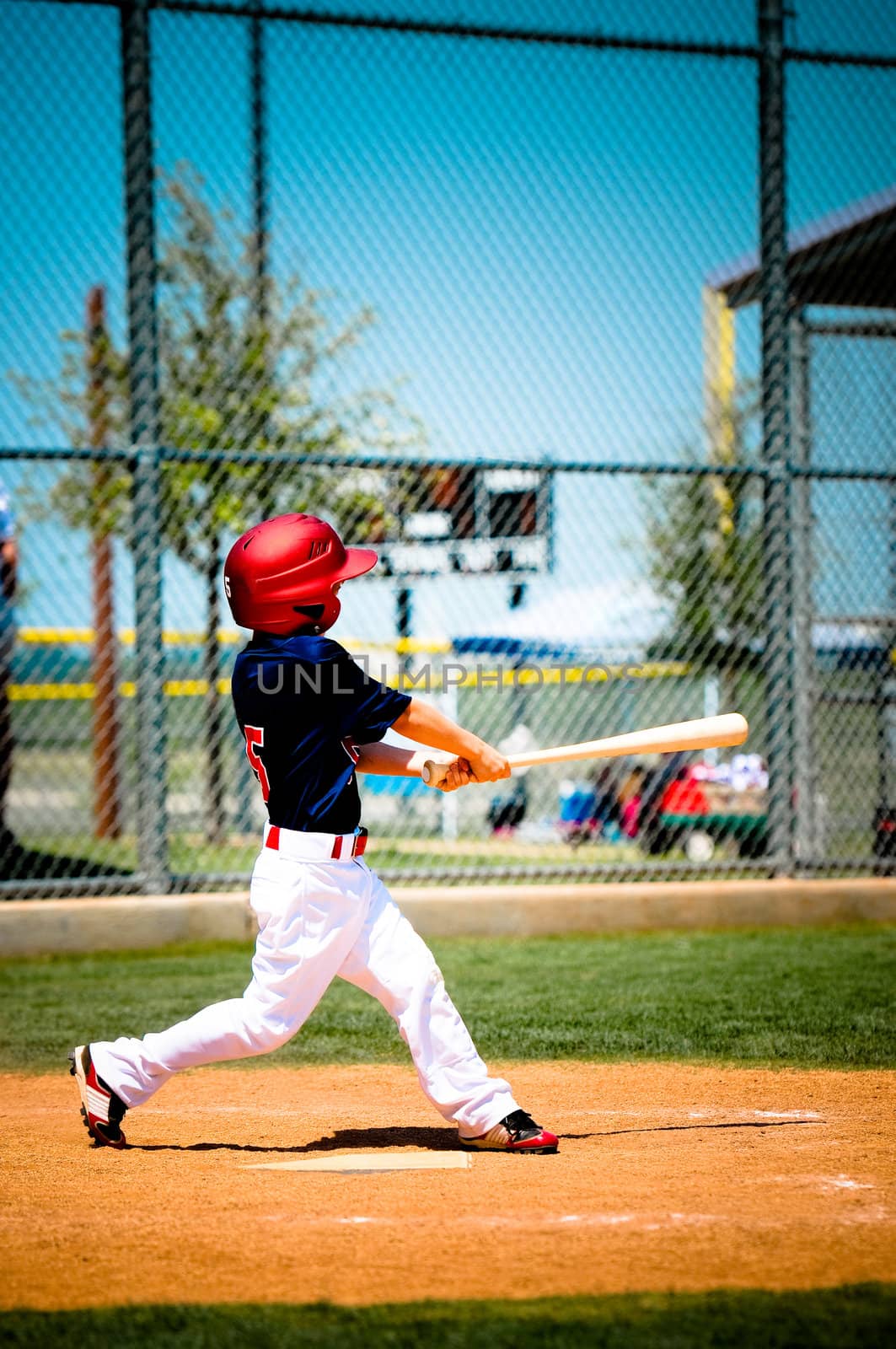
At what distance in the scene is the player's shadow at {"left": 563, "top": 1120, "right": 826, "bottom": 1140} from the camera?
371 cm

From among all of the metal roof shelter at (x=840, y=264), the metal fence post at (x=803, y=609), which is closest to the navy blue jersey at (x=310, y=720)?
the metal fence post at (x=803, y=609)

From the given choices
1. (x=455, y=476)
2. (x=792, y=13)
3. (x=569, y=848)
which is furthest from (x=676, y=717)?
(x=792, y=13)

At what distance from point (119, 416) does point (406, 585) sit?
5.09 m

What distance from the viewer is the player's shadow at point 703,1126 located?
3.71 m

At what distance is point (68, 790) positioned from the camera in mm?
13375

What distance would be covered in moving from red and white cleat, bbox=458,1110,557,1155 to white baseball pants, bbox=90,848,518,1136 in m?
0.02

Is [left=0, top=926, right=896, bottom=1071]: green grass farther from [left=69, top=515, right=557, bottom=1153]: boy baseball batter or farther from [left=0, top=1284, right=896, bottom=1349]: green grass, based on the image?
[left=0, top=1284, right=896, bottom=1349]: green grass

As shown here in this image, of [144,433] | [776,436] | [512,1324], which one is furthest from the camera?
[776,436]

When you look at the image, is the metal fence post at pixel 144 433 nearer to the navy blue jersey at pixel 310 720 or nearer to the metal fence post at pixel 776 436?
the metal fence post at pixel 776 436

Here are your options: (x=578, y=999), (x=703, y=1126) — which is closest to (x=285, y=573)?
(x=703, y=1126)

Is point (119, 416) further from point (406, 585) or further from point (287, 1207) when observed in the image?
point (287, 1207)

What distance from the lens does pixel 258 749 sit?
357 centimetres

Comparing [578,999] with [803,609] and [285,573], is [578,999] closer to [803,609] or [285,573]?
[285,573]

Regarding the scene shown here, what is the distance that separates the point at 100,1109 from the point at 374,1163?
0.73 meters
